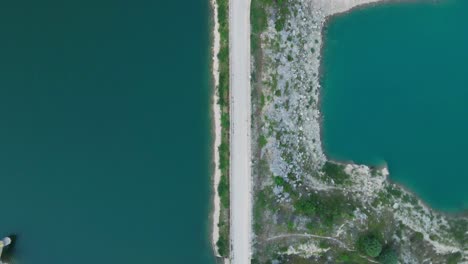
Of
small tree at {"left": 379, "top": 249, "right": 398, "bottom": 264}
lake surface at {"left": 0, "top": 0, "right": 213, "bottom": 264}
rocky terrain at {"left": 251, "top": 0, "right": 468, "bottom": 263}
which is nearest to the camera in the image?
small tree at {"left": 379, "top": 249, "right": 398, "bottom": 264}

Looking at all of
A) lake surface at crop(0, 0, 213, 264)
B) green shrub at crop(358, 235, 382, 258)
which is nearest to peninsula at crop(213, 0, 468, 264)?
green shrub at crop(358, 235, 382, 258)

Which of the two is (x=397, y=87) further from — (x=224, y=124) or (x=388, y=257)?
(x=224, y=124)

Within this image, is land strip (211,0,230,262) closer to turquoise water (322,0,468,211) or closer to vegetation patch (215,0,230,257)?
vegetation patch (215,0,230,257)

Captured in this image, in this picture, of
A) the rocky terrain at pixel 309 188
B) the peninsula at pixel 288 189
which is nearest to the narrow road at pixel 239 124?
the peninsula at pixel 288 189

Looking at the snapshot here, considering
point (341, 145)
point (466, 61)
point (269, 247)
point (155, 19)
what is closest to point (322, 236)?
point (269, 247)

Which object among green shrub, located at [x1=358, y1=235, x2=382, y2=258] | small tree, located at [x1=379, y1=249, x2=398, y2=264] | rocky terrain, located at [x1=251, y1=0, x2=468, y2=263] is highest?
rocky terrain, located at [x1=251, y1=0, x2=468, y2=263]

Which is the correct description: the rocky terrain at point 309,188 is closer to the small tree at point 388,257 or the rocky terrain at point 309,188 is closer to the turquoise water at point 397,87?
the small tree at point 388,257
